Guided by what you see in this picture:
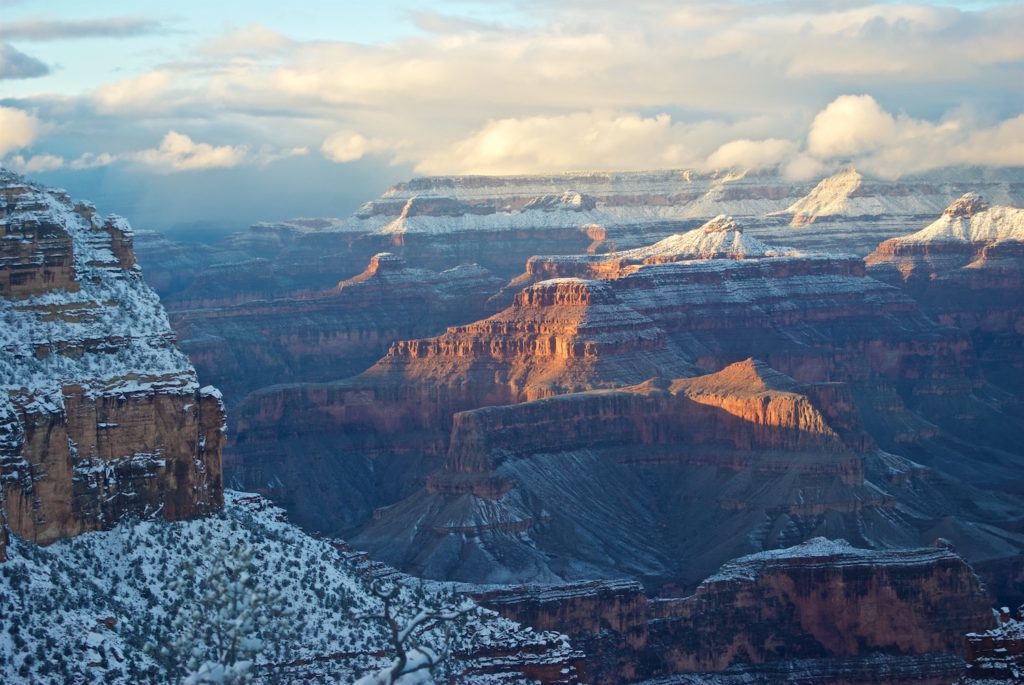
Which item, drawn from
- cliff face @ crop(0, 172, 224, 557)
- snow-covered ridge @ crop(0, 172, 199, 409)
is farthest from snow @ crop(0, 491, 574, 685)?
snow-covered ridge @ crop(0, 172, 199, 409)

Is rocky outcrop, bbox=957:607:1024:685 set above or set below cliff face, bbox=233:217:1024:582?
above

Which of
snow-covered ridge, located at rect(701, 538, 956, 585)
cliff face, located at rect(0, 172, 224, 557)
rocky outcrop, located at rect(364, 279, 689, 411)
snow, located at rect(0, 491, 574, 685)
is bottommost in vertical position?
snow-covered ridge, located at rect(701, 538, 956, 585)

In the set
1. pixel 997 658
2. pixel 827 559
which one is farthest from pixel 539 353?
pixel 997 658

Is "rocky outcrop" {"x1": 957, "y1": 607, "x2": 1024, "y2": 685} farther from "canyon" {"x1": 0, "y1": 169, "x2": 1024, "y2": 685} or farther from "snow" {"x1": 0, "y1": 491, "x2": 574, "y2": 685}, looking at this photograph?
"snow" {"x1": 0, "y1": 491, "x2": 574, "y2": 685}

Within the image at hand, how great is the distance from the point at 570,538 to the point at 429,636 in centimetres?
5987

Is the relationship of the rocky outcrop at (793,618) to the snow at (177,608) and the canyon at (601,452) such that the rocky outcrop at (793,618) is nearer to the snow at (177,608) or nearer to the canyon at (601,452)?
the canyon at (601,452)

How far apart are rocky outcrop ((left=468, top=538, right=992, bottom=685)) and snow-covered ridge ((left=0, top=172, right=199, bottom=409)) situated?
1288 inches

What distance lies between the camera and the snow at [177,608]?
54.0 meters

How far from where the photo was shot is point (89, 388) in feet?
206

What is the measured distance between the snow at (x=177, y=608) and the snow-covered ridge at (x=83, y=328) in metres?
3.89

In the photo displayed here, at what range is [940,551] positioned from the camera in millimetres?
104562

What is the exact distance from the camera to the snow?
54.0 meters

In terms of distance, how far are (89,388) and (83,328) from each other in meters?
1.79

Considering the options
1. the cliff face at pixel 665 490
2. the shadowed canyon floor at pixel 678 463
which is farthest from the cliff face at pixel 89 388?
the cliff face at pixel 665 490
